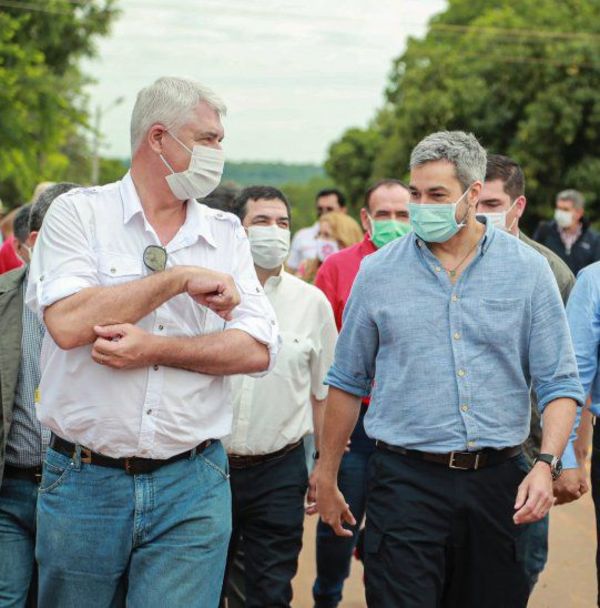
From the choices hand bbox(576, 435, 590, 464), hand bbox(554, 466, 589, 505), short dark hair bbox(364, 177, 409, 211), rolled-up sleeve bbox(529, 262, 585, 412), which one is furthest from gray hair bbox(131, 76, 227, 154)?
short dark hair bbox(364, 177, 409, 211)

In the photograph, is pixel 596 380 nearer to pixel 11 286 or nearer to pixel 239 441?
pixel 239 441

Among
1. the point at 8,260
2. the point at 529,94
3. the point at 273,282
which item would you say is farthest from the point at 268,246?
the point at 529,94

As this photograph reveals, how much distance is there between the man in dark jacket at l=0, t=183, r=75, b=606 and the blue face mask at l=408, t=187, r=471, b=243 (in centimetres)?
156

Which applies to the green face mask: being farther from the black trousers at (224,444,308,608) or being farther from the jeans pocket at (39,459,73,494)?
the jeans pocket at (39,459,73,494)

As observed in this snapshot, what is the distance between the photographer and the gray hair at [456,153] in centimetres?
480

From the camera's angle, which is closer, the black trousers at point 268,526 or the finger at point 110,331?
the finger at point 110,331

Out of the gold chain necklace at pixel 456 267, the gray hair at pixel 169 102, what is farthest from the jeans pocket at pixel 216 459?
the gold chain necklace at pixel 456 267

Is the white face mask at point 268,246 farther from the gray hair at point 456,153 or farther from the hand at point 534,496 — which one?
the hand at point 534,496

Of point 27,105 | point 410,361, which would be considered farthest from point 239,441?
point 27,105

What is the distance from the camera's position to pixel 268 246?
5750 millimetres

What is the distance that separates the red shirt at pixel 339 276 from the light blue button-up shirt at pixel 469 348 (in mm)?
2021

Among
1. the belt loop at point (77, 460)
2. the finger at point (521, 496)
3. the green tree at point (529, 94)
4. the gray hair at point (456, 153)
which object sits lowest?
the finger at point (521, 496)

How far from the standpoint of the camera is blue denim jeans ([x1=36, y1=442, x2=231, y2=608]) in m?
3.88

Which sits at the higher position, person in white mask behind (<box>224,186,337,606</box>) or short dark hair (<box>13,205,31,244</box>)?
short dark hair (<box>13,205,31,244</box>)
